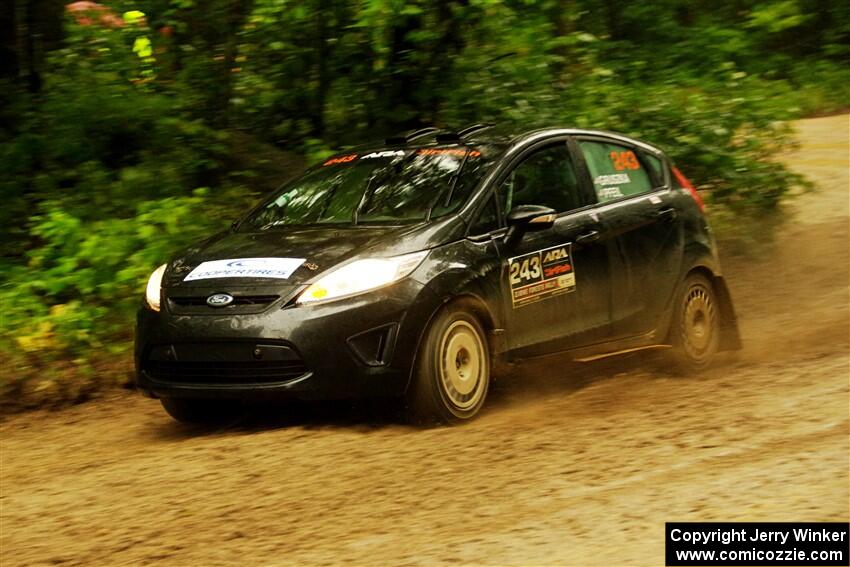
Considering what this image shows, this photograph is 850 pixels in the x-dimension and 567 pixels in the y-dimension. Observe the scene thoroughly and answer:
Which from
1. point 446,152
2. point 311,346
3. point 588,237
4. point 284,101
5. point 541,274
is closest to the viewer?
point 311,346

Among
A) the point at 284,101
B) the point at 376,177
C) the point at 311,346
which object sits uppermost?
the point at 284,101

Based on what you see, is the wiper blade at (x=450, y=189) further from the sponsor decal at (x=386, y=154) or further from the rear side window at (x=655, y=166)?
the rear side window at (x=655, y=166)

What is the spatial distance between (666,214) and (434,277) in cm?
251

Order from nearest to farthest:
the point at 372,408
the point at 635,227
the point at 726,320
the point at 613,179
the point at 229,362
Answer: the point at 229,362, the point at 372,408, the point at 635,227, the point at 613,179, the point at 726,320

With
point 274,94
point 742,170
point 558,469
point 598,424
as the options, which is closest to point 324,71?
point 274,94

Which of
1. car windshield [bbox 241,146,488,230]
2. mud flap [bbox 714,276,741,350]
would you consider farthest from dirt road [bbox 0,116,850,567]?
car windshield [bbox 241,146,488,230]

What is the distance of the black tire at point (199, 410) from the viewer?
23.9 ft

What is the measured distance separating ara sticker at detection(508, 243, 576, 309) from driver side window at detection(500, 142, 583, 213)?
0.34 m

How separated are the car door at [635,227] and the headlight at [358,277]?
73.4 inches

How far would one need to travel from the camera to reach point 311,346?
648 cm

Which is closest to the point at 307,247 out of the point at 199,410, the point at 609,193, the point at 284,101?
the point at 199,410

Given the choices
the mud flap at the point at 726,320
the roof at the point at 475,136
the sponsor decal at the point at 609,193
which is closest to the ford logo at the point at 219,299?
the roof at the point at 475,136

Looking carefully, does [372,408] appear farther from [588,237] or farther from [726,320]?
[726,320]

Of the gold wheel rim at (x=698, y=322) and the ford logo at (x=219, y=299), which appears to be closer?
the ford logo at (x=219, y=299)
